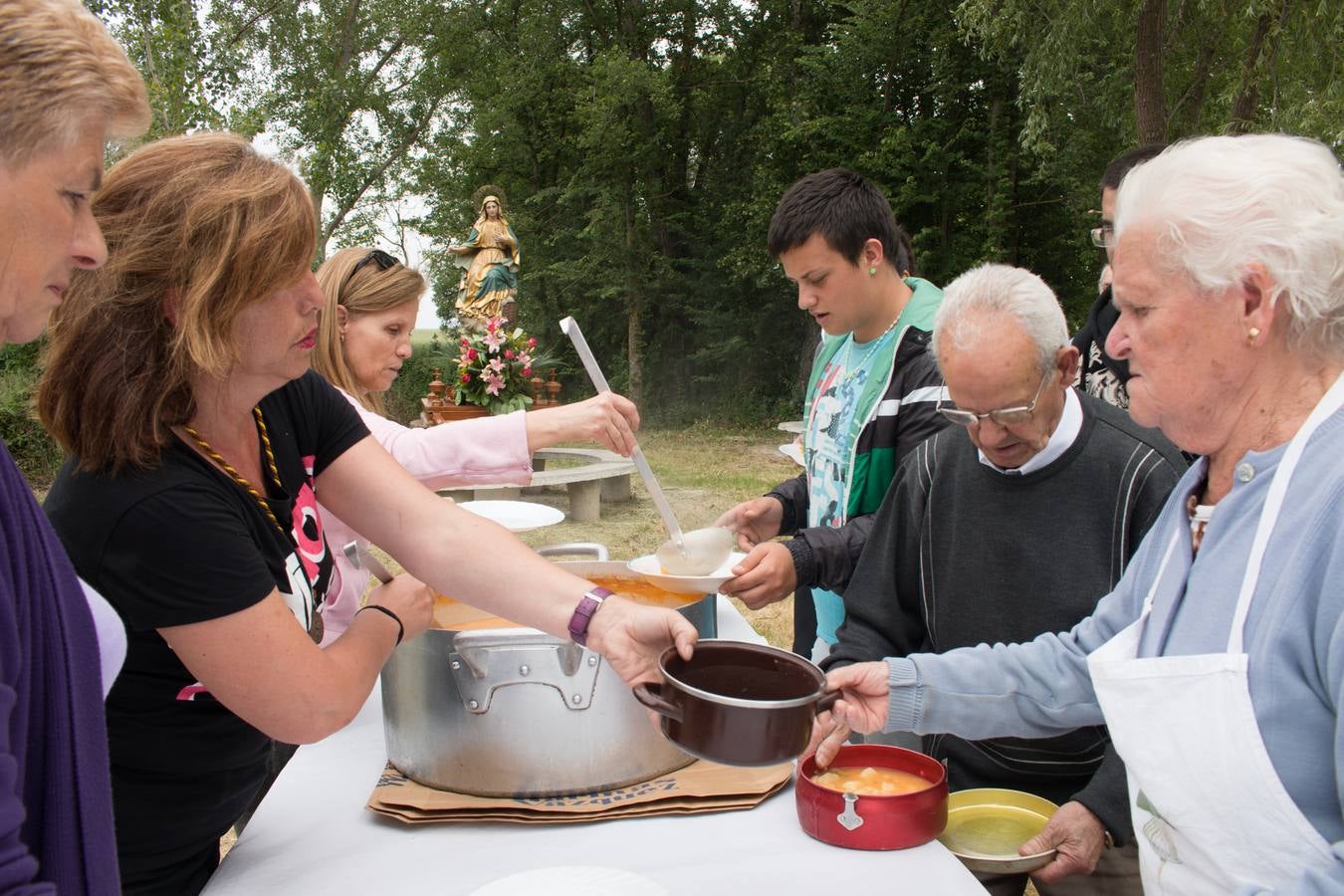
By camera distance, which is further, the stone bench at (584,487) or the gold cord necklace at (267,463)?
the stone bench at (584,487)

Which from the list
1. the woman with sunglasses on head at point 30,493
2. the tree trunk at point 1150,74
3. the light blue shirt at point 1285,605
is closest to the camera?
the woman with sunglasses on head at point 30,493

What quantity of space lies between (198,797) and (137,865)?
10cm

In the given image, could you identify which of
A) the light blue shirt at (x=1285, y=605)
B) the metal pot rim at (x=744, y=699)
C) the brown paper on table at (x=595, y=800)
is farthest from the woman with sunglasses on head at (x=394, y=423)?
the light blue shirt at (x=1285, y=605)

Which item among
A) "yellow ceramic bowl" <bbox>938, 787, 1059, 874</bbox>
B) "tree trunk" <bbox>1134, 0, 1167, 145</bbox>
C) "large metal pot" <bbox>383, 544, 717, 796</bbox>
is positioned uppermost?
"tree trunk" <bbox>1134, 0, 1167, 145</bbox>

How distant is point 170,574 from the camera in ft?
3.81

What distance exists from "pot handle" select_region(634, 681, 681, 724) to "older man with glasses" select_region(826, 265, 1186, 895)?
30.4 inches

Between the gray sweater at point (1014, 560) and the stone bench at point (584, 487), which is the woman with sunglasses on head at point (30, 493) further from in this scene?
the stone bench at point (584, 487)

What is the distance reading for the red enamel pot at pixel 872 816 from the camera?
1.26 m

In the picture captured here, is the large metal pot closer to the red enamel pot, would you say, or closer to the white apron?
the red enamel pot

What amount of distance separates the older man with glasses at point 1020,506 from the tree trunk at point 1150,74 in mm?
7928

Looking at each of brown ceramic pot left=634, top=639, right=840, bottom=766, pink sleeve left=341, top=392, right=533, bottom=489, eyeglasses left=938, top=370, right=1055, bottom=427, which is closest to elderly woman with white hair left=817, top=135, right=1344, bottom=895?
brown ceramic pot left=634, top=639, right=840, bottom=766

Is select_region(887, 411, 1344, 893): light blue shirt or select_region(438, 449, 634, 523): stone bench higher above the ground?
select_region(887, 411, 1344, 893): light blue shirt

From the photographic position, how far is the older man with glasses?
5.73 ft

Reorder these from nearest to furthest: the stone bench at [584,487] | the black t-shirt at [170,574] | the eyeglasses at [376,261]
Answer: the black t-shirt at [170,574] → the eyeglasses at [376,261] → the stone bench at [584,487]
